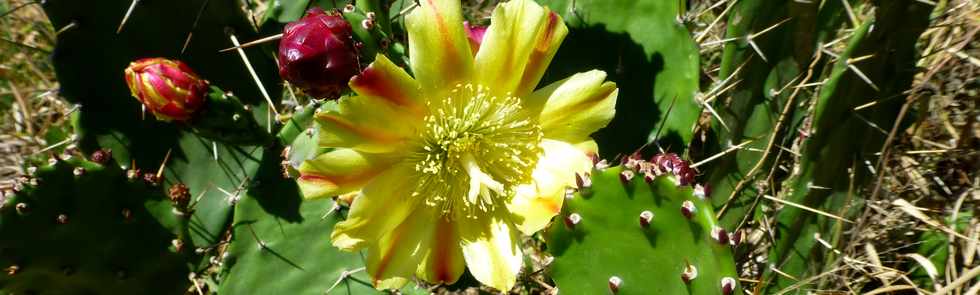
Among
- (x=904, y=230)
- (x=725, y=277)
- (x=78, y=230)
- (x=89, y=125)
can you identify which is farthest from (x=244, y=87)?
(x=904, y=230)

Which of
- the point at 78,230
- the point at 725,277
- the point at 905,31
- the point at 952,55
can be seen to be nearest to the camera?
the point at 725,277

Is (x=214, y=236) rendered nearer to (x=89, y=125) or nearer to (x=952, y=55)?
(x=89, y=125)

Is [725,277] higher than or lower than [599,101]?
lower

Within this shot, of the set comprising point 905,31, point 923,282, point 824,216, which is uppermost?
point 905,31

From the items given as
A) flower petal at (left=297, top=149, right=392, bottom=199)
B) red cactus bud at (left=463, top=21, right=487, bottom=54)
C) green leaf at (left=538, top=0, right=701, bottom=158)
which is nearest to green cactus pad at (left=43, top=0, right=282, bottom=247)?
flower petal at (left=297, top=149, right=392, bottom=199)

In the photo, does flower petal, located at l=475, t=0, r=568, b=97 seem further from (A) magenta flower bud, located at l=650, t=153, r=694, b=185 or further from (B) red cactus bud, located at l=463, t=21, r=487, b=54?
(A) magenta flower bud, located at l=650, t=153, r=694, b=185

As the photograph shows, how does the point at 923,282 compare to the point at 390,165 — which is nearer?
the point at 390,165

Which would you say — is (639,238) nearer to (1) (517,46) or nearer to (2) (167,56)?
(1) (517,46)
